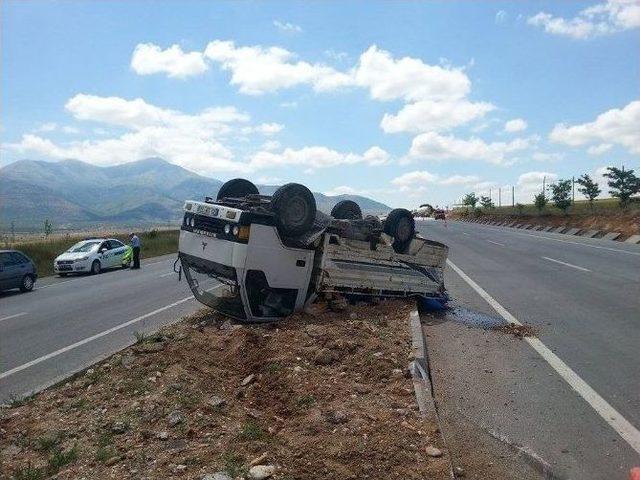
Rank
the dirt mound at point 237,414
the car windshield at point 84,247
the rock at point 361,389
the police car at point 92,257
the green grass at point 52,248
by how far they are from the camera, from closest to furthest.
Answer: the dirt mound at point 237,414 < the rock at point 361,389 < the police car at point 92,257 < the car windshield at point 84,247 < the green grass at point 52,248

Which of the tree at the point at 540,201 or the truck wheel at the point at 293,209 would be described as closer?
the truck wheel at the point at 293,209

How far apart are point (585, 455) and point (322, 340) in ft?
10.4

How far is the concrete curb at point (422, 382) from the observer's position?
4561 millimetres

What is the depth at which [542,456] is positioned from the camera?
4223mm

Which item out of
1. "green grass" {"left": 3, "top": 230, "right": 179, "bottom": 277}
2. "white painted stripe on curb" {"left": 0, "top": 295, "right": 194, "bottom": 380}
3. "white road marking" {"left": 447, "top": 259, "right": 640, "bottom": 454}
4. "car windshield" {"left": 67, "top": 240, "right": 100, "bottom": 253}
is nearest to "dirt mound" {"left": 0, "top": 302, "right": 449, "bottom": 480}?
"white road marking" {"left": 447, "top": 259, "right": 640, "bottom": 454}

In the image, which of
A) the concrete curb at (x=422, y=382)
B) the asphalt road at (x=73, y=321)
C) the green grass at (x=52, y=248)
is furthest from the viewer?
the green grass at (x=52, y=248)

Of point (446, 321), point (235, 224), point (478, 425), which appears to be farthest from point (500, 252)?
point (478, 425)

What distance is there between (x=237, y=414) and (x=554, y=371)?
12.0 ft

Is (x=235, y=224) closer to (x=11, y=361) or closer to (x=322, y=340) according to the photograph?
(x=322, y=340)

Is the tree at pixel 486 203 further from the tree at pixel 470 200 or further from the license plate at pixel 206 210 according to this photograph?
the license plate at pixel 206 210

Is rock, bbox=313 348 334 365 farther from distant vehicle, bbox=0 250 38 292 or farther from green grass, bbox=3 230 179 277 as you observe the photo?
green grass, bbox=3 230 179 277

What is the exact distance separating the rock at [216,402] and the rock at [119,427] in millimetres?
716

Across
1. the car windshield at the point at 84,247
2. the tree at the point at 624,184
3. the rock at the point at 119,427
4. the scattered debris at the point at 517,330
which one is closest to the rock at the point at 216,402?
the rock at the point at 119,427

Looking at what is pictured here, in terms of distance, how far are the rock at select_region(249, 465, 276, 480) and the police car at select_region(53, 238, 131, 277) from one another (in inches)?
879
